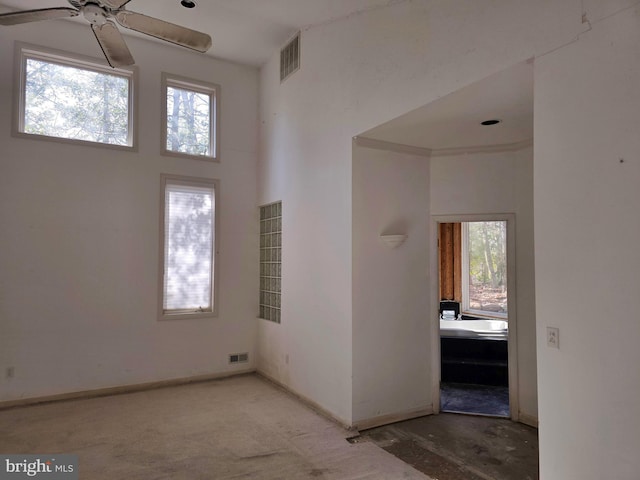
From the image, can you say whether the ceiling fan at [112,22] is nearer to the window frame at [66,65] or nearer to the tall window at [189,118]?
the window frame at [66,65]

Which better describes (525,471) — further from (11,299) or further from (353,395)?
(11,299)

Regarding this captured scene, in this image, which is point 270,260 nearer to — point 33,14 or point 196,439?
point 196,439

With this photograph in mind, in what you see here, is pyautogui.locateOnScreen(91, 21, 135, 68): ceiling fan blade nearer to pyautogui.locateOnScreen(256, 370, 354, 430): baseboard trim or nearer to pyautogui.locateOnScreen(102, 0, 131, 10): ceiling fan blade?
pyautogui.locateOnScreen(102, 0, 131, 10): ceiling fan blade

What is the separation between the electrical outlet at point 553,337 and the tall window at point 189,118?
4.26m

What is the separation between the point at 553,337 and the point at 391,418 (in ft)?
6.74

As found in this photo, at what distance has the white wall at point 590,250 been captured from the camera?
1.86 metres

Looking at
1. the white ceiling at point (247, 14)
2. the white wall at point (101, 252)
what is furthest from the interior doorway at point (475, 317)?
the white wall at point (101, 252)

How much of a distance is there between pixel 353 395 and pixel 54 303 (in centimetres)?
319

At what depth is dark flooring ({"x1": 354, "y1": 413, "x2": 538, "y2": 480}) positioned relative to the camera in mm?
2967

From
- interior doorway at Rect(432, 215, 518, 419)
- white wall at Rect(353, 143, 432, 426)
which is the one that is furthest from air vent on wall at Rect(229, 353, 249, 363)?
interior doorway at Rect(432, 215, 518, 419)

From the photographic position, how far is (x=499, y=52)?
2.44m

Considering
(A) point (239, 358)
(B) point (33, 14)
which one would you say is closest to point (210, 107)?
(B) point (33, 14)

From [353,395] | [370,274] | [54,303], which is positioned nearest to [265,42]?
[370,274]

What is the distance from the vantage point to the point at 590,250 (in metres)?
2.01
